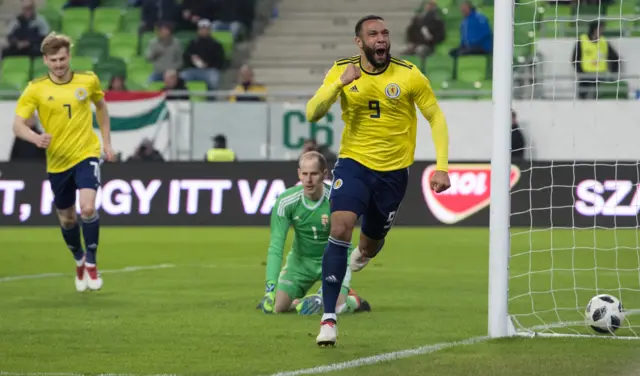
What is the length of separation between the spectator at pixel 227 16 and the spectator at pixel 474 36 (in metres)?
4.70

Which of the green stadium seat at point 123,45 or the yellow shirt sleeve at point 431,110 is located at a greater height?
the green stadium seat at point 123,45

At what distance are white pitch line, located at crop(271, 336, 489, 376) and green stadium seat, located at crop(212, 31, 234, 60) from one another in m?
17.7

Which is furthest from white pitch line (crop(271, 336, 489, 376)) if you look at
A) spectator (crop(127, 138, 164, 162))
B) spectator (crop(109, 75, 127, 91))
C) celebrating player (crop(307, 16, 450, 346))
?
spectator (crop(109, 75, 127, 91))

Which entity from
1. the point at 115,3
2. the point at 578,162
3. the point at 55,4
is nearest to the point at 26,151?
the point at 55,4

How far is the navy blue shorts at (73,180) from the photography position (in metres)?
11.9

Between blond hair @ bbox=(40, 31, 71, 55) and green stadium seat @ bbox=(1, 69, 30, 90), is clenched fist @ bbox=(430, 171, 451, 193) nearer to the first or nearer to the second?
blond hair @ bbox=(40, 31, 71, 55)

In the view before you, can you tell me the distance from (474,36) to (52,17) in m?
8.43

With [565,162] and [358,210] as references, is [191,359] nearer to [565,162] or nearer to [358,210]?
[358,210]

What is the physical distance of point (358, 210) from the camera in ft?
28.0

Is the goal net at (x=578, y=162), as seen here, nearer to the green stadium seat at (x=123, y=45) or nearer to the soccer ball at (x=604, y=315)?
the soccer ball at (x=604, y=315)

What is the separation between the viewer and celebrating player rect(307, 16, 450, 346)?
8.41 meters

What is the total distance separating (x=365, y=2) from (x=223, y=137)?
272 inches

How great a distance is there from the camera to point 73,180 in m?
12.1

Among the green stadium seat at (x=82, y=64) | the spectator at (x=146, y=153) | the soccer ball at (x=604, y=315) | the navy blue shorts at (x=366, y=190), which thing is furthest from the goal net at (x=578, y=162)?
the green stadium seat at (x=82, y=64)
